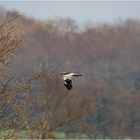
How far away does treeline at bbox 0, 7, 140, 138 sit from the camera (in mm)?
16156

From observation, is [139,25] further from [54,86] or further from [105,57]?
[54,86]

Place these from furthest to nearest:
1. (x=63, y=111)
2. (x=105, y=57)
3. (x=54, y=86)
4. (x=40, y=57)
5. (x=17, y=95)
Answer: (x=105, y=57)
(x=40, y=57)
(x=63, y=111)
(x=54, y=86)
(x=17, y=95)

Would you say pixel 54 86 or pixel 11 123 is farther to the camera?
pixel 54 86

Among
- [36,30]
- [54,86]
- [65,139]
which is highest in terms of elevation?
[36,30]

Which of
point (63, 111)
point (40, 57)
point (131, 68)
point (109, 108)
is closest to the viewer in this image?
point (63, 111)

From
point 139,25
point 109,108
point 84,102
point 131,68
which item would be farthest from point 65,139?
point 139,25

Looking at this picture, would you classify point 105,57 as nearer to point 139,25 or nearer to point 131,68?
point 131,68

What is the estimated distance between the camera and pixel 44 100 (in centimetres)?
3606

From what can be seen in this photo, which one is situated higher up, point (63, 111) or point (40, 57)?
point (40, 57)

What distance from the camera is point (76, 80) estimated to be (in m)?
55.5

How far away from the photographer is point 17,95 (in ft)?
50.0

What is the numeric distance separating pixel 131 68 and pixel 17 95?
64.8 m

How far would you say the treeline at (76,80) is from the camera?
53.0 ft

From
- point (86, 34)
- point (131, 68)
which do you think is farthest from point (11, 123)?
point (86, 34)
